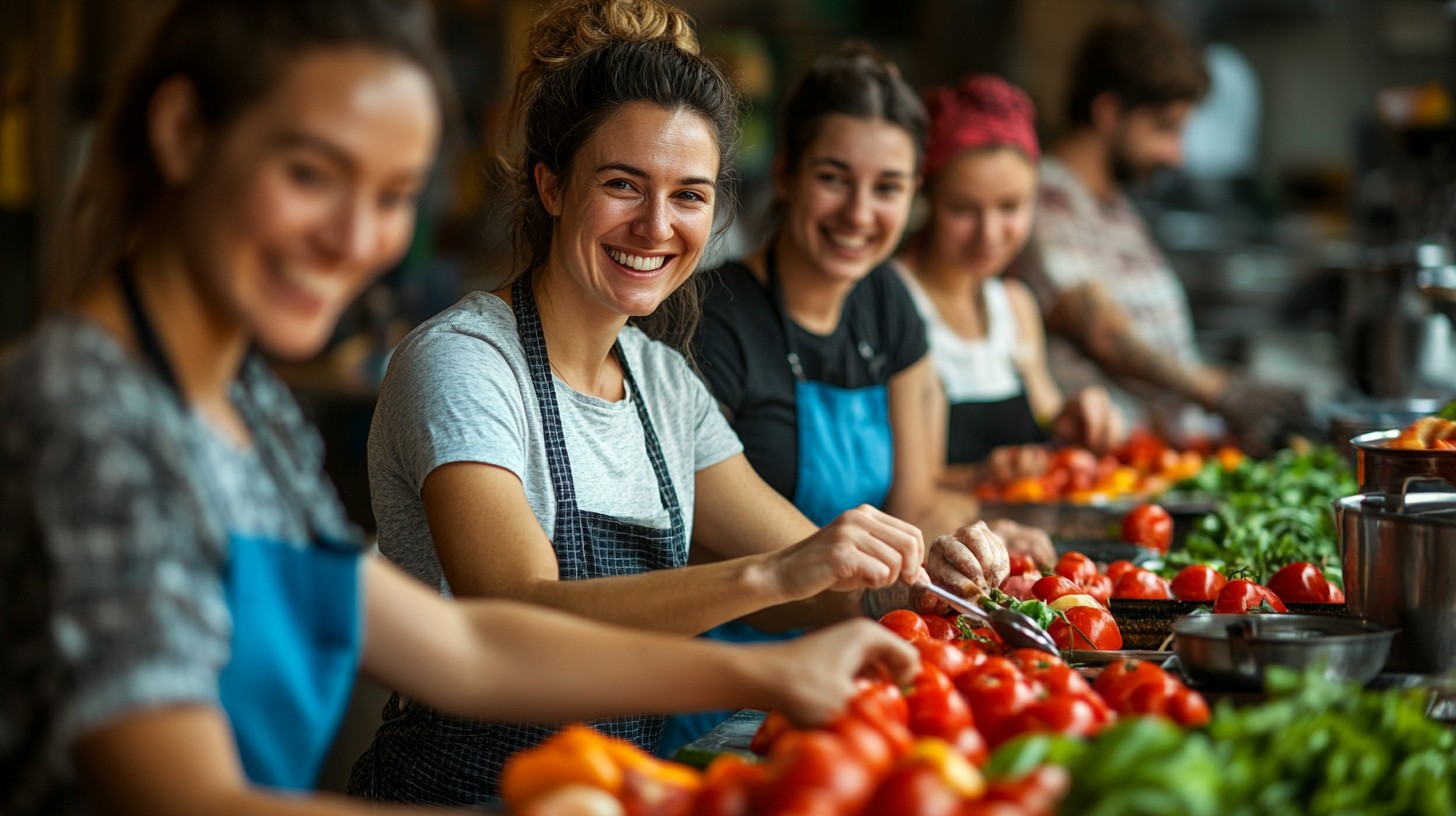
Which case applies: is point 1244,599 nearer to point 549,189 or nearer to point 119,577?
point 549,189

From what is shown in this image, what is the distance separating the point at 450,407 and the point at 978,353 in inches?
97.3

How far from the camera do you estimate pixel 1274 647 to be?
1777 mm

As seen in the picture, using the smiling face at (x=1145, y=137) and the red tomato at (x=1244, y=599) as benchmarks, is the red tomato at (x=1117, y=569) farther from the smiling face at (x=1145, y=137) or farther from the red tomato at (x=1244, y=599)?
the smiling face at (x=1145, y=137)

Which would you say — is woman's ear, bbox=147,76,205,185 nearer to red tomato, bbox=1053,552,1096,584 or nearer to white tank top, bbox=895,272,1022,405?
red tomato, bbox=1053,552,1096,584

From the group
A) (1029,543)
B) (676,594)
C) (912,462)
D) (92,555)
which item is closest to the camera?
(92,555)

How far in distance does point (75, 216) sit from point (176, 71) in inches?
9.1

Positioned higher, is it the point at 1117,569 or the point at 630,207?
the point at 630,207

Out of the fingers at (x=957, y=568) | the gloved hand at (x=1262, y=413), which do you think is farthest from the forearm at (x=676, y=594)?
the gloved hand at (x=1262, y=413)

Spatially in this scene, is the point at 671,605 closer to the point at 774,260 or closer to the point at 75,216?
the point at 75,216

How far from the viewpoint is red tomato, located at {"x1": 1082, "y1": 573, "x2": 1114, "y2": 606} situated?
2.46m

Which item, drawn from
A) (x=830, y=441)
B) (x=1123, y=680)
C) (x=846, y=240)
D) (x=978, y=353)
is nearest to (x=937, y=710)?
(x=1123, y=680)

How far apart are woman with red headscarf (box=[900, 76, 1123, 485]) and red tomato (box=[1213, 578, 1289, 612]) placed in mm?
1568

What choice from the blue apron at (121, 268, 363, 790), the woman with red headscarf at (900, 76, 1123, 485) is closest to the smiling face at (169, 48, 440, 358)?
the blue apron at (121, 268, 363, 790)

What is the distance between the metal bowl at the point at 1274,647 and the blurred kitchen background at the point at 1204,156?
4.79 ft
